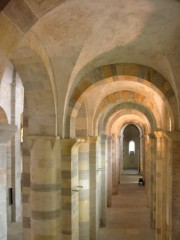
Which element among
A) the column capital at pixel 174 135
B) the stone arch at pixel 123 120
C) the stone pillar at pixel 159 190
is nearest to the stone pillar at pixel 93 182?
the stone pillar at pixel 159 190

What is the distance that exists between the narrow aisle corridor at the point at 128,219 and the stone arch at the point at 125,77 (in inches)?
305

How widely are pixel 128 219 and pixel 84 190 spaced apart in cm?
660

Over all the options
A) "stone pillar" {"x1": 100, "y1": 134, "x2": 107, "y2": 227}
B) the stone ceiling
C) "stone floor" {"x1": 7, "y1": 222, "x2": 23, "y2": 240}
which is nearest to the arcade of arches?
the stone ceiling

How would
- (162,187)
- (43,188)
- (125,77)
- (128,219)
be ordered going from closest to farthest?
(43,188) < (125,77) < (162,187) < (128,219)

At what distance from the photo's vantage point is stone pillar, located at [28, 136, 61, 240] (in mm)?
7684

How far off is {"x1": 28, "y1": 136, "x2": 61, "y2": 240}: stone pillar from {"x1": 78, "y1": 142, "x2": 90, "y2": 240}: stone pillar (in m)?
3.46

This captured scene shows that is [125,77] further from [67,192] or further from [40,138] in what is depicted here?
[67,192]

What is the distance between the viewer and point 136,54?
317 inches

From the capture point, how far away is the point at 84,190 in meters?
11.3

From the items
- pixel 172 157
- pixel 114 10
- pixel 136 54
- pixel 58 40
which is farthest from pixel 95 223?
pixel 114 10

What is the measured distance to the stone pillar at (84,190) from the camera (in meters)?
11.1

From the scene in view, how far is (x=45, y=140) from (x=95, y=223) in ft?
20.2

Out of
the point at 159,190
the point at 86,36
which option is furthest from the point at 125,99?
the point at 86,36

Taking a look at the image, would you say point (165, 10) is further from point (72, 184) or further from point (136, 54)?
point (72, 184)
